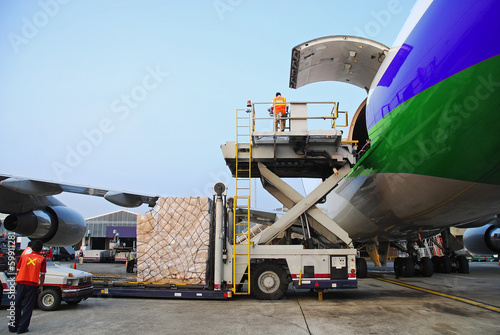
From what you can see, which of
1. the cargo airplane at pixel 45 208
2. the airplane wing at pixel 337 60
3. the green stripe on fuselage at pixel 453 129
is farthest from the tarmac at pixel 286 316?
the airplane wing at pixel 337 60

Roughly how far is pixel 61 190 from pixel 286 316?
7.66m

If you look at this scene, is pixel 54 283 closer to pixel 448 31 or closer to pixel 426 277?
pixel 448 31

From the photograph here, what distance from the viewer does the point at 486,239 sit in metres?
18.9

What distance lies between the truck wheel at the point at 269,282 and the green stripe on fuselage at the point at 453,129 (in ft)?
12.0

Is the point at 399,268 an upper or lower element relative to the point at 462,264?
lower

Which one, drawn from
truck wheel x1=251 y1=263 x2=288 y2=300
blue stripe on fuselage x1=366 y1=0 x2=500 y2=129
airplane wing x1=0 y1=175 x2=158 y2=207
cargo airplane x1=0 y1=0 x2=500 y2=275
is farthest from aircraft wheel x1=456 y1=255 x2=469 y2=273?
airplane wing x1=0 y1=175 x2=158 y2=207

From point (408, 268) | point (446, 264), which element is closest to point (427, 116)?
point (408, 268)

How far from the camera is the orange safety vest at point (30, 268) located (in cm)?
582

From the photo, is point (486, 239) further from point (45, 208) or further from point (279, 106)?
point (45, 208)

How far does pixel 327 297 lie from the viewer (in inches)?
375

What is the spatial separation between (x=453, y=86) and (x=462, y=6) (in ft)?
4.14

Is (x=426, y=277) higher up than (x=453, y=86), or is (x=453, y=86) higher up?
(x=453, y=86)

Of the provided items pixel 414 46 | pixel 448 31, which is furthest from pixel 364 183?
pixel 448 31

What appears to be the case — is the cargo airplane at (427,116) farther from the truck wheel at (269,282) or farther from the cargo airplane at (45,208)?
the cargo airplane at (45,208)
